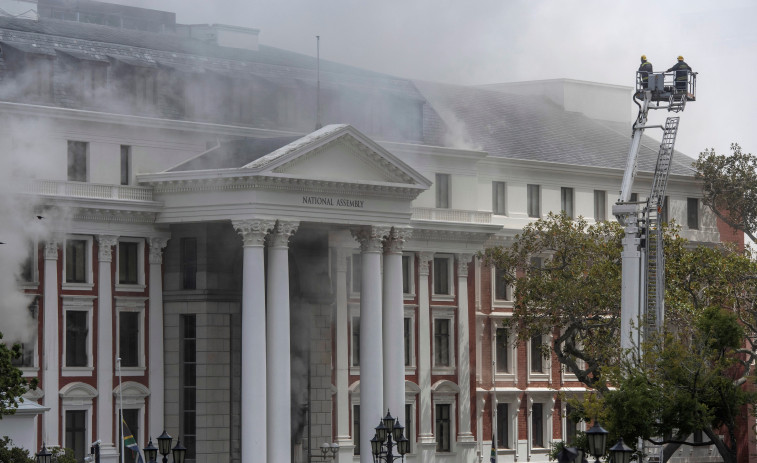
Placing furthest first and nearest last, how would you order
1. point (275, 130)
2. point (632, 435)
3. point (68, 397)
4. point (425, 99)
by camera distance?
1. point (425, 99)
2. point (275, 130)
3. point (68, 397)
4. point (632, 435)

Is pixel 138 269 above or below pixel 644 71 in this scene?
below

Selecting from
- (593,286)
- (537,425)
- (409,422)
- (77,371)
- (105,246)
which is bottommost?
(537,425)

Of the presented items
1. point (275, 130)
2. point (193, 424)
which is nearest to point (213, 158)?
point (275, 130)

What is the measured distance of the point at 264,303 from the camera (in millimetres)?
73938

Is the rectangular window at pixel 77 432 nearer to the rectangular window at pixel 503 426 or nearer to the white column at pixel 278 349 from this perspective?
the white column at pixel 278 349

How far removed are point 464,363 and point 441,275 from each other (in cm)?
400

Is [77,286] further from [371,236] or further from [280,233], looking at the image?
[371,236]

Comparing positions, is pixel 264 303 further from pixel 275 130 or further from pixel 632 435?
pixel 632 435

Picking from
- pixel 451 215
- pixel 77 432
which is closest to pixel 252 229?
pixel 77 432

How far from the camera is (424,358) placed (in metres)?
84.8

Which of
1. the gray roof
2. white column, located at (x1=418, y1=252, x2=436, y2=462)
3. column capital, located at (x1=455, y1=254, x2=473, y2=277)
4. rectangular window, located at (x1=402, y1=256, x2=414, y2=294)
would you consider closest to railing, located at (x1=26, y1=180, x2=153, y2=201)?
rectangular window, located at (x1=402, y1=256, x2=414, y2=294)

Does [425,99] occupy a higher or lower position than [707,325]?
higher

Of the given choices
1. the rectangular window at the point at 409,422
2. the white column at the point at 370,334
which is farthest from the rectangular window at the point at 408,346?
the white column at the point at 370,334

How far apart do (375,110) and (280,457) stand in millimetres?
17563
